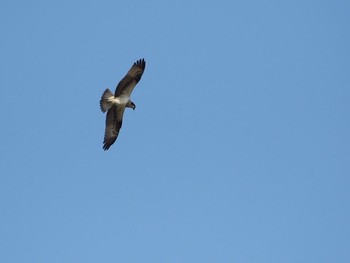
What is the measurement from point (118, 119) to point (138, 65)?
2325 mm

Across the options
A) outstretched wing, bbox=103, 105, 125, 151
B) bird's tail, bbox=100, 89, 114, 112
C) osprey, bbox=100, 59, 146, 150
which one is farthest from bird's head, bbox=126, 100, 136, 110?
bird's tail, bbox=100, 89, 114, 112

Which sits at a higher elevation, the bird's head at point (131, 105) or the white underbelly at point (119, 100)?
the bird's head at point (131, 105)

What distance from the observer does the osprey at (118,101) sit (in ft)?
96.4

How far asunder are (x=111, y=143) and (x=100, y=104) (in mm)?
1536

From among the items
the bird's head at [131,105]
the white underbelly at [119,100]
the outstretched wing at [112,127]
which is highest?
the bird's head at [131,105]

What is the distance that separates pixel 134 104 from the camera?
30.6 metres

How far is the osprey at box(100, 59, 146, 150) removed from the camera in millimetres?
29391

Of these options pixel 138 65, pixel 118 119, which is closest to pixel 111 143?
pixel 118 119

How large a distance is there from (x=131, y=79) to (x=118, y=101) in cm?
96

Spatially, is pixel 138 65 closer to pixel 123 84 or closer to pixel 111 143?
pixel 123 84

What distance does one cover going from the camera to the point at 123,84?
1164 inches

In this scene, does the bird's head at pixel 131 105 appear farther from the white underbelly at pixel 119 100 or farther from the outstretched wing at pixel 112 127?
the outstretched wing at pixel 112 127

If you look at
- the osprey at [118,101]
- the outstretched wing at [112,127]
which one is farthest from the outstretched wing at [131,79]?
the outstretched wing at [112,127]

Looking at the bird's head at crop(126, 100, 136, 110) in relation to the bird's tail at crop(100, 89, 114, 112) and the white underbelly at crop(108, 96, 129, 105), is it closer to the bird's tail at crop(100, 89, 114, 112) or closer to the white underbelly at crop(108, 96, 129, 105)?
the white underbelly at crop(108, 96, 129, 105)
